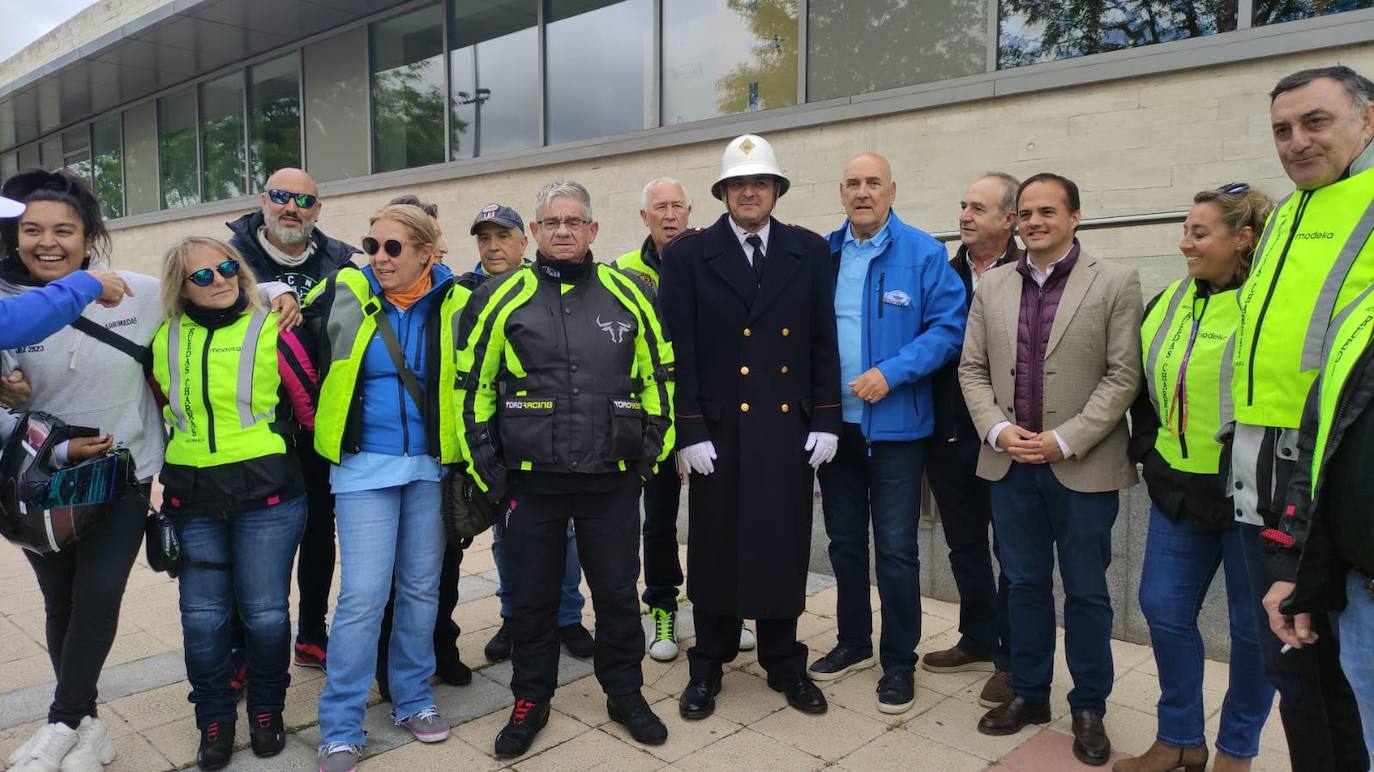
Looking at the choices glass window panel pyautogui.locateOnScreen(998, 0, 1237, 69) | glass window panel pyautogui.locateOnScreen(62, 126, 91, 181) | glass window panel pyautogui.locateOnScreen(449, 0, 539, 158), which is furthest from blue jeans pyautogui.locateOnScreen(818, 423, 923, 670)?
glass window panel pyautogui.locateOnScreen(62, 126, 91, 181)

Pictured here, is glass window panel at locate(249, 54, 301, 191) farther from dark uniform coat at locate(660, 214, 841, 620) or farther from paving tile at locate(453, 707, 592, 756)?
paving tile at locate(453, 707, 592, 756)

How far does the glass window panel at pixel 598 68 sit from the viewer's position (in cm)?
833

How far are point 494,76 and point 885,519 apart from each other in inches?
297

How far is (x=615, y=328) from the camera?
11.0 ft

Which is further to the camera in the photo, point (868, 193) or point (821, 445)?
point (868, 193)

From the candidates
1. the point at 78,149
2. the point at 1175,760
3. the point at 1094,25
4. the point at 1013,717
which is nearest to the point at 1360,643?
the point at 1175,760

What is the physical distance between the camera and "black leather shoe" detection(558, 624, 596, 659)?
431cm

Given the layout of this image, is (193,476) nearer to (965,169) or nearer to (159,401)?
(159,401)

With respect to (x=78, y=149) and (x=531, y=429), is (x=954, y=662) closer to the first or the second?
(x=531, y=429)

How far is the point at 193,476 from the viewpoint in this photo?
310cm

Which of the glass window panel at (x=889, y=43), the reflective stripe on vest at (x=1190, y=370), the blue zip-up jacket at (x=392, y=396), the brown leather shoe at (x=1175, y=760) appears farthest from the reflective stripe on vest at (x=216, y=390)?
the glass window panel at (x=889, y=43)

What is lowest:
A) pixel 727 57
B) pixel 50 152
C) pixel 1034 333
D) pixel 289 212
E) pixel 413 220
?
pixel 1034 333

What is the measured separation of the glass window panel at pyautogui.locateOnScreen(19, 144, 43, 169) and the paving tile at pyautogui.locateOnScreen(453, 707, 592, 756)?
19505 mm

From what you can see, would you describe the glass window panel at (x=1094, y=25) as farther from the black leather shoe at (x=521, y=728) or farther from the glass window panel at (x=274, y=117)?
the glass window panel at (x=274, y=117)
